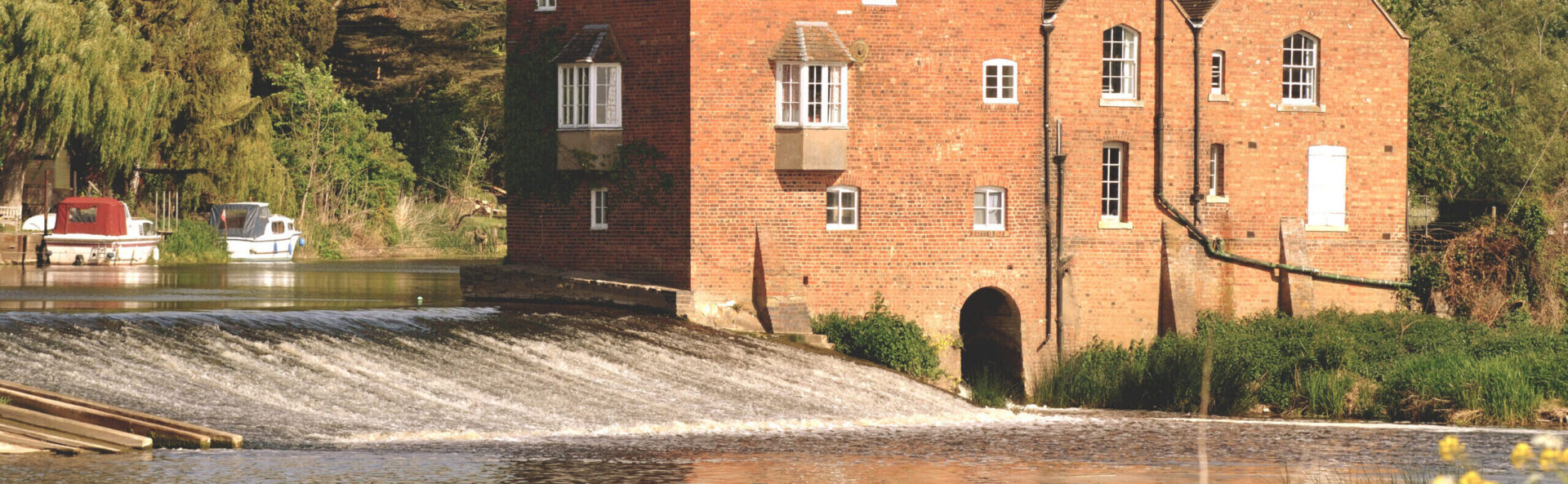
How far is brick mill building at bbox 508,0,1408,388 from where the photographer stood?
104 feet

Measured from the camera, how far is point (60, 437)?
17.7 metres

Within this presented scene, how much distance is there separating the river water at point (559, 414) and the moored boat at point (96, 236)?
15.8 metres

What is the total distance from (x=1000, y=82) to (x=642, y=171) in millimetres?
6851

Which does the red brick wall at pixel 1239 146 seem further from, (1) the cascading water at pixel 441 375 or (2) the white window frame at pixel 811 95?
(1) the cascading water at pixel 441 375

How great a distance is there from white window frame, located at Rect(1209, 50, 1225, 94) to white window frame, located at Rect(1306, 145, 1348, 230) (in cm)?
227

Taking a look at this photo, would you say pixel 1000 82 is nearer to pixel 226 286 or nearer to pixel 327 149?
pixel 226 286

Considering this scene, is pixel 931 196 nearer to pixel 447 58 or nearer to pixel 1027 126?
pixel 1027 126

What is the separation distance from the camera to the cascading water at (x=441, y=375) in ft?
66.4

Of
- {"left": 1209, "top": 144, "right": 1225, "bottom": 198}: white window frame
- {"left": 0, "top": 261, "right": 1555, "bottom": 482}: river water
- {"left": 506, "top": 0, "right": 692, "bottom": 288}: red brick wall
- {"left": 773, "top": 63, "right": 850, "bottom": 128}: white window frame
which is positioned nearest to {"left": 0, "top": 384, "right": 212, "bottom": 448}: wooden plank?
{"left": 0, "top": 261, "right": 1555, "bottom": 482}: river water

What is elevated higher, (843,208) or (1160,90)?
(1160,90)

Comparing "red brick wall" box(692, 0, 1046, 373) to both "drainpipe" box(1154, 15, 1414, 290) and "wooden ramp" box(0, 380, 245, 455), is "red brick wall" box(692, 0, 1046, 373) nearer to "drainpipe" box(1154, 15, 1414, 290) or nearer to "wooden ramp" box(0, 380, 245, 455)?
"drainpipe" box(1154, 15, 1414, 290)

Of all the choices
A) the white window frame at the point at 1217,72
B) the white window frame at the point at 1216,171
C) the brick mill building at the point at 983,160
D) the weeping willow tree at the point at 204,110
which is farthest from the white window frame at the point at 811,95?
the weeping willow tree at the point at 204,110

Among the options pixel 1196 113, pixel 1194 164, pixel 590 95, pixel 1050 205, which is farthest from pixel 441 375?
pixel 1196 113

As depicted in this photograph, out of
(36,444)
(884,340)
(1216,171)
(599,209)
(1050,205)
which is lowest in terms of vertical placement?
(36,444)
